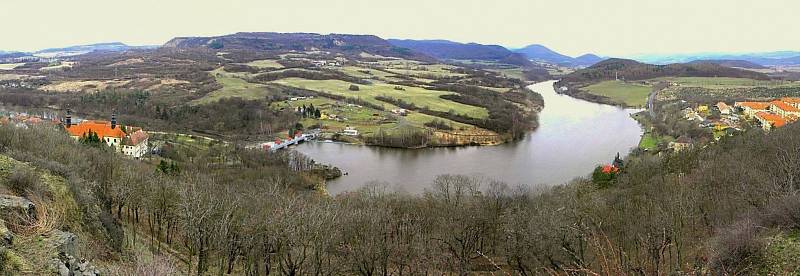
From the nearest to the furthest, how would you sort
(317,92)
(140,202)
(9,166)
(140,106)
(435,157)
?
(9,166) < (140,202) < (435,157) < (140,106) < (317,92)

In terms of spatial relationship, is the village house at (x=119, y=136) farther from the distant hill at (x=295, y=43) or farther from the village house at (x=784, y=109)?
the distant hill at (x=295, y=43)

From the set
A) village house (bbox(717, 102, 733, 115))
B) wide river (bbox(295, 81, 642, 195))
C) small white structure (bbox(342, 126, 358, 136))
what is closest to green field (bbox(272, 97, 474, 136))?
small white structure (bbox(342, 126, 358, 136))

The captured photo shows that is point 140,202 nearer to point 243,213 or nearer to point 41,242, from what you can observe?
point 243,213

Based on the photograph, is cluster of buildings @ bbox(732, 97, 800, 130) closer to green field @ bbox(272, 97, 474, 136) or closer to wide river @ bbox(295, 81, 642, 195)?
wide river @ bbox(295, 81, 642, 195)

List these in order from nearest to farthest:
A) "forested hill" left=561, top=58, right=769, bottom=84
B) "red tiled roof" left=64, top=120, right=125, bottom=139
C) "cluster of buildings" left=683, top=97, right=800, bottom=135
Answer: "red tiled roof" left=64, top=120, right=125, bottom=139 < "cluster of buildings" left=683, top=97, right=800, bottom=135 < "forested hill" left=561, top=58, right=769, bottom=84

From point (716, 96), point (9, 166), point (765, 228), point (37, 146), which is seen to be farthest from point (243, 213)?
point (716, 96)

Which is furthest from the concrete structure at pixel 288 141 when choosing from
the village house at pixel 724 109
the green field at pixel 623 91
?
the green field at pixel 623 91
